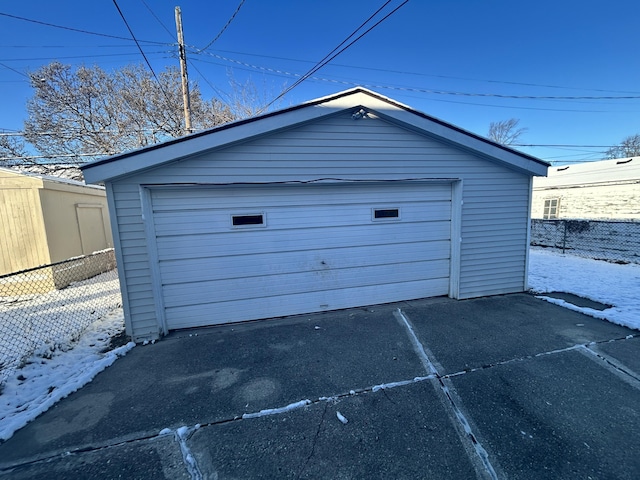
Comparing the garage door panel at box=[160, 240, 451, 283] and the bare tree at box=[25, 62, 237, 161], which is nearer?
the garage door panel at box=[160, 240, 451, 283]

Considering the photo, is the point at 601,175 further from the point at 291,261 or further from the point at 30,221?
the point at 30,221

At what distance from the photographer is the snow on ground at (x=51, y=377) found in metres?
2.42

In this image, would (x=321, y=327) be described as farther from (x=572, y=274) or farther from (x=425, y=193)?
(x=572, y=274)

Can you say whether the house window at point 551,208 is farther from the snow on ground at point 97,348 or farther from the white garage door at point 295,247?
the white garage door at point 295,247

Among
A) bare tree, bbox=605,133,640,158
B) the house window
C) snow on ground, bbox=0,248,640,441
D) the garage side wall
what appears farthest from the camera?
bare tree, bbox=605,133,640,158

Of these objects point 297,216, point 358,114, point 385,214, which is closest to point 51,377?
point 297,216

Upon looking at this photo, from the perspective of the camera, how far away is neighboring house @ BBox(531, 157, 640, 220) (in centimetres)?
1020

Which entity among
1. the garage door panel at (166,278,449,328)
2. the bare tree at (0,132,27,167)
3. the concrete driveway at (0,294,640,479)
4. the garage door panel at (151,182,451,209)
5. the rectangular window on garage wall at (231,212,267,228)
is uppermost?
the bare tree at (0,132,27,167)

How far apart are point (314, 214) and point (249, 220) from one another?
105 centimetres

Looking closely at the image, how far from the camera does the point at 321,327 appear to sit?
13.1 ft

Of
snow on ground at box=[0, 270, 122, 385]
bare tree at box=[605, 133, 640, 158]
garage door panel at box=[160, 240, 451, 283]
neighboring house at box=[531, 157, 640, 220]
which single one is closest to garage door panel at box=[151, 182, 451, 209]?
→ garage door panel at box=[160, 240, 451, 283]

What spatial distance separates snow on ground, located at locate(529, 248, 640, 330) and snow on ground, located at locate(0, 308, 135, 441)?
6950mm

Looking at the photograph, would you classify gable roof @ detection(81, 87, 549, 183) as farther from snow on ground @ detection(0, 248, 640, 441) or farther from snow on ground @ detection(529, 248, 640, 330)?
snow on ground @ detection(529, 248, 640, 330)

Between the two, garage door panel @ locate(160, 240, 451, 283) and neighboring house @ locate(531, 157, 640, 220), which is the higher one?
neighboring house @ locate(531, 157, 640, 220)
